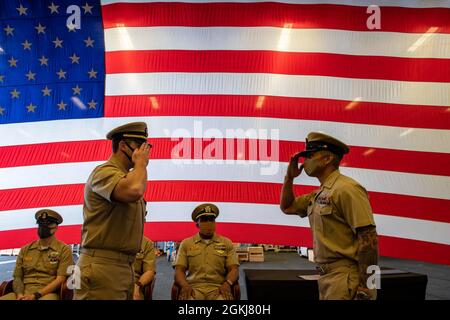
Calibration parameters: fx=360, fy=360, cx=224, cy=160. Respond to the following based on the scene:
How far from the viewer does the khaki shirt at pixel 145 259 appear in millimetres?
3170

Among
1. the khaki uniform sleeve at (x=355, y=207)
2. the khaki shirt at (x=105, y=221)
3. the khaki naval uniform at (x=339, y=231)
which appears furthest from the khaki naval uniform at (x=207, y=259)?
the khaki uniform sleeve at (x=355, y=207)

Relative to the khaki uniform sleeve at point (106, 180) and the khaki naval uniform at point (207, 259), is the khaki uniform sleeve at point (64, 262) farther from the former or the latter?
the khaki uniform sleeve at point (106, 180)

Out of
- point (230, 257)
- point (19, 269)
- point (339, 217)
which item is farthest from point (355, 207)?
point (19, 269)

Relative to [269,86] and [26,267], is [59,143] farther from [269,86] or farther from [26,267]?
[269,86]

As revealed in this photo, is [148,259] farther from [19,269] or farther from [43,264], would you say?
[19,269]

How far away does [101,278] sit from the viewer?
1556 millimetres

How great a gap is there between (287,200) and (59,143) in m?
2.30

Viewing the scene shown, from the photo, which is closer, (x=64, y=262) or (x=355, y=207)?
(x=355, y=207)

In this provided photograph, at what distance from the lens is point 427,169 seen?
10.4ft

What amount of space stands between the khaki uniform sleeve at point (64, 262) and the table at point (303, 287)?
151 centimetres

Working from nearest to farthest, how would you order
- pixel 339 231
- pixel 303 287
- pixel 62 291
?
pixel 339 231 < pixel 303 287 < pixel 62 291

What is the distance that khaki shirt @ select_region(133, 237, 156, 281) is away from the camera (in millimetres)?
3170

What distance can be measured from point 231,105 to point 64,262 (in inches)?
78.5
